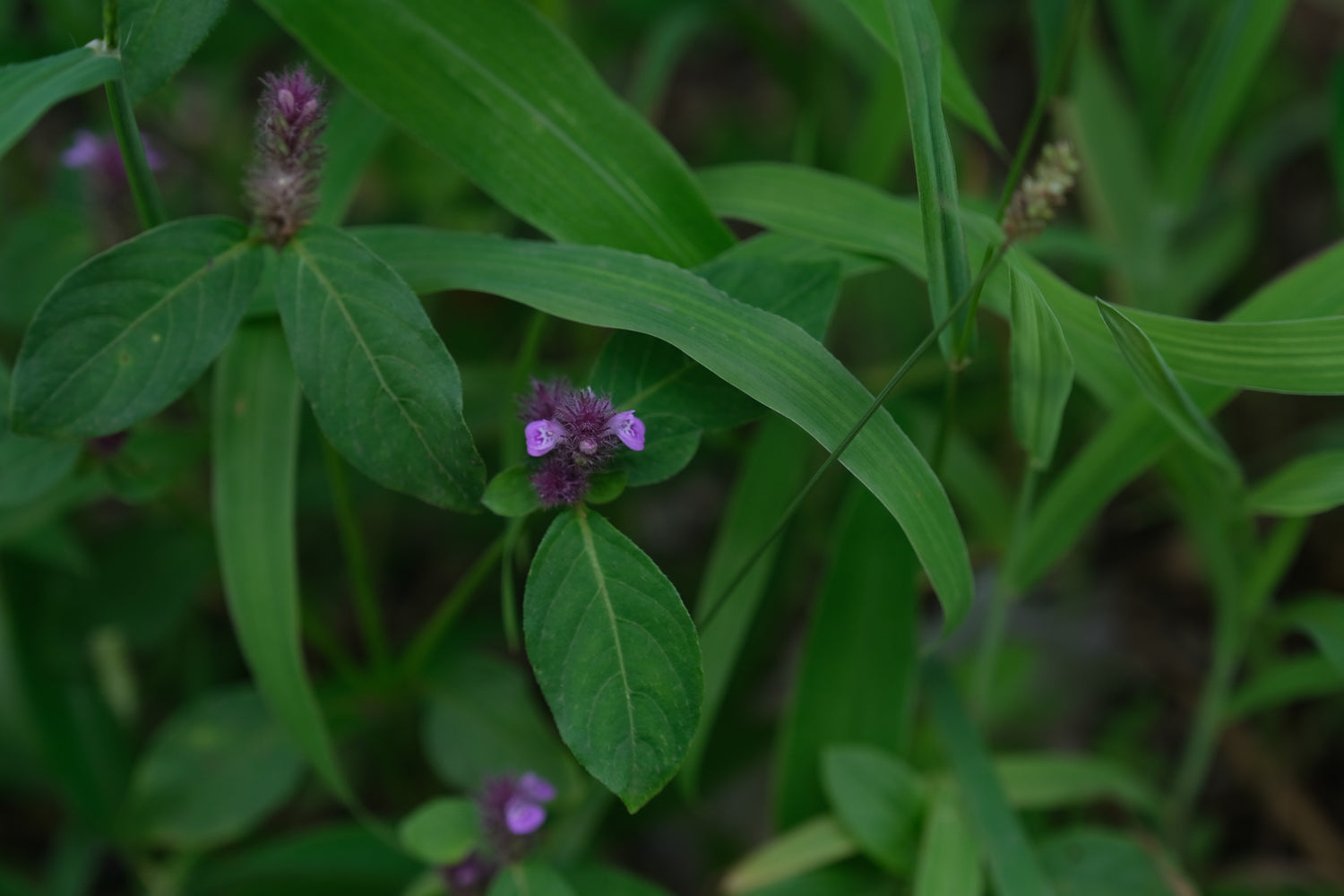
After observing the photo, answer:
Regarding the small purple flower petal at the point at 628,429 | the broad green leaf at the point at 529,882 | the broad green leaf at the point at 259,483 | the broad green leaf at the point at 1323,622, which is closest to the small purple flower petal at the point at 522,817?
the broad green leaf at the point at 529,882

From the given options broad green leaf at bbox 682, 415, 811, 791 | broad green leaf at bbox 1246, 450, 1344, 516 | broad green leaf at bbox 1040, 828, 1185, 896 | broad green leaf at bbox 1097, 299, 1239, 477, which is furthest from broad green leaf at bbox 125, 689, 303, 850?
broad green leaf at bbox 1246, 450, 1344, 516

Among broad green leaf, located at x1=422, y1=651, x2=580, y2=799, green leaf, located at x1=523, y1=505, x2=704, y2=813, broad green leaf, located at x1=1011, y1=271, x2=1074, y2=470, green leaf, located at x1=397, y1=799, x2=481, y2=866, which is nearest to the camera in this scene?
green leaf, located at x1=523, y1=505, x2=704, y2=813

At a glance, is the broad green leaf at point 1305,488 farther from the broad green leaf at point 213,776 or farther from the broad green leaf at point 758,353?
the broad green leaf at point 213,776

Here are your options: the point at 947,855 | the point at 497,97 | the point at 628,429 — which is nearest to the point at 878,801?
the point at 947,855

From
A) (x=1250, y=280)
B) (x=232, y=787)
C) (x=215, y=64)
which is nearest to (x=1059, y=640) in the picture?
(x=1250, y=280)

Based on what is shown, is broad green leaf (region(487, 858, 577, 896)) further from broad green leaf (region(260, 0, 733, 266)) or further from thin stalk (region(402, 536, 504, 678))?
broad green leaf (region(260, 0, 733, 266))

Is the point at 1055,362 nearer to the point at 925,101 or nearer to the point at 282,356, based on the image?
the point at 925,101
